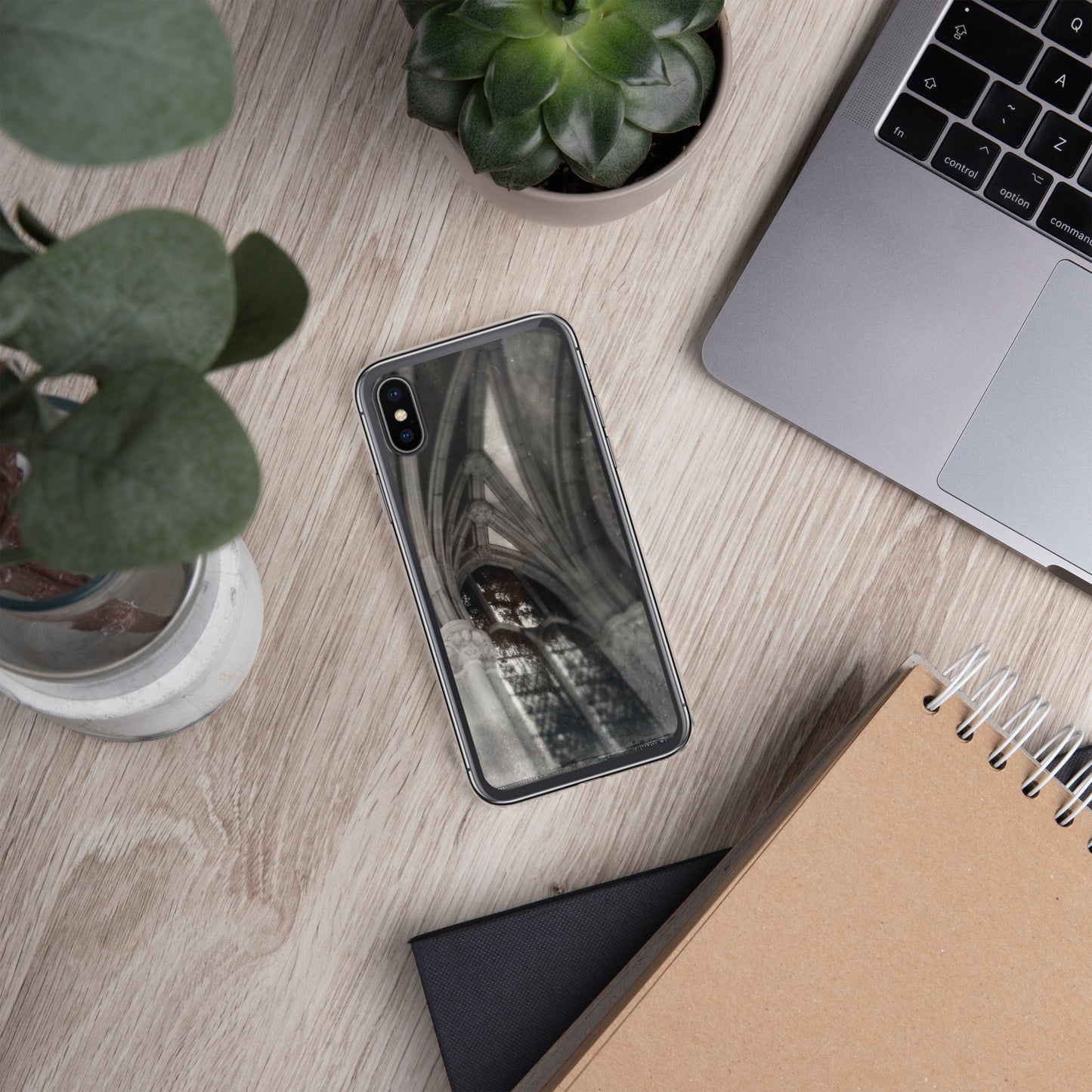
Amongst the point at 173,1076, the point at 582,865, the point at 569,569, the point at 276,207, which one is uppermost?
the point at 276,207

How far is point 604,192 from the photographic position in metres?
0.41

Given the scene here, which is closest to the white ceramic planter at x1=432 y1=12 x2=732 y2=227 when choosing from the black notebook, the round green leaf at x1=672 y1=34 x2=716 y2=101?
the round green leaf at x1=672 y1=34 x2=716 y2=101

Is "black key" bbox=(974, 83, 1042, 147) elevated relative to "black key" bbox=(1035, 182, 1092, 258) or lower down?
elevated

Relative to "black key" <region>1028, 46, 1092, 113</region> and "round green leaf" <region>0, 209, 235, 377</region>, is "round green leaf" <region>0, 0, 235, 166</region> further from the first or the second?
"black key" <region>1028, 46, 1092, 113</region>

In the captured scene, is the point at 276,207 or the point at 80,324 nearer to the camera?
the point at 80,324

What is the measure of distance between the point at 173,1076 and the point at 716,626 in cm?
38

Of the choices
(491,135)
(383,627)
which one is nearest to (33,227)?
(491,135)

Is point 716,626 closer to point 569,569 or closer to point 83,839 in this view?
point 569,569

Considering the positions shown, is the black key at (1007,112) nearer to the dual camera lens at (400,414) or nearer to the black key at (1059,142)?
Result: the black key at (1059,142)

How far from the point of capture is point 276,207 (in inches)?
19.5

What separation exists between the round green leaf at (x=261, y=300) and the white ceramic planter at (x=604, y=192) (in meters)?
0.22

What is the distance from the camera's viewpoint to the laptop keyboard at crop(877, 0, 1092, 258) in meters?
0.48

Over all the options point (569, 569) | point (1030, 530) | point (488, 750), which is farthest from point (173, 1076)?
point (1030, 530)

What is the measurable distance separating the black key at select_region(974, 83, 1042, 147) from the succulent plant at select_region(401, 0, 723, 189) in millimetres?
193
